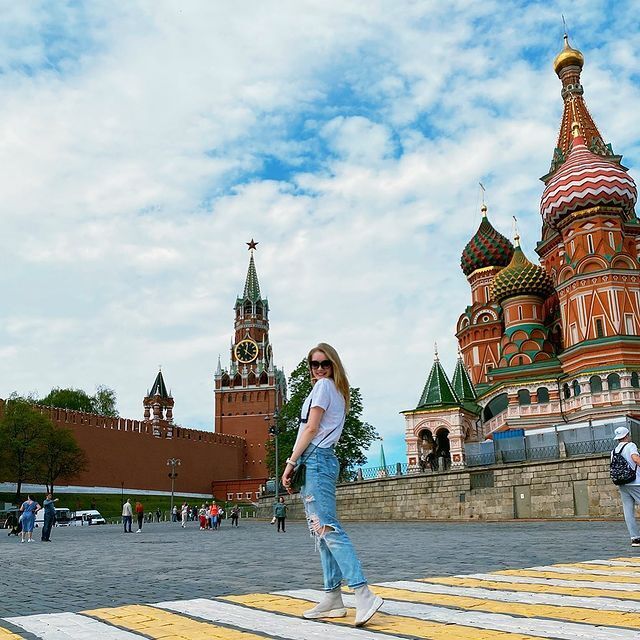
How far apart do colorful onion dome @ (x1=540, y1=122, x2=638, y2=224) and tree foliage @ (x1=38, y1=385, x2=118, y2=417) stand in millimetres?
49948

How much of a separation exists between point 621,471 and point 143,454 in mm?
59793

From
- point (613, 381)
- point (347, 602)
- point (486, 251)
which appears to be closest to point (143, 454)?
point (486, 251)

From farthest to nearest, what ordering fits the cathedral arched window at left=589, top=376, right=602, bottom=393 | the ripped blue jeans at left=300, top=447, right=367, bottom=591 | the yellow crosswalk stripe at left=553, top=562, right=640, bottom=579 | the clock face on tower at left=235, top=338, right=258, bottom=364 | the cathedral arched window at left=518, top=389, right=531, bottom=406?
1. the clock face on tower at left=235, top=338, right=258, bottom=364
2. the cathedral arched window at left=518, top=389, right=531, bottom=406
3. the cathedral arched window at left=589, top=376, right=602, bottom=393
4. the yellow crosswalk stripe at left=553, top=562, right=640, bottom=579
5. the ripped blue jeans at left=300, top=447, right=367, bottom=591

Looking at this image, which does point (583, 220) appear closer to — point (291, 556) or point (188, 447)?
point (291, 556)

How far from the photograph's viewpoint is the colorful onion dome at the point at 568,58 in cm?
4534

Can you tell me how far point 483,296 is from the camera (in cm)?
4925

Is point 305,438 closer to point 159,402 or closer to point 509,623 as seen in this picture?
point 509,623

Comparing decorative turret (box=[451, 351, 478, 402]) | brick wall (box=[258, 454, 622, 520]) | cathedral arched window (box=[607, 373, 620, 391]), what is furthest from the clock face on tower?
cathedral arched window (box=[607, 373, 620, 391])

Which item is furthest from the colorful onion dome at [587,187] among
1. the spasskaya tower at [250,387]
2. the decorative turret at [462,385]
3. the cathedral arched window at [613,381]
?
the spasskaya tower at [250,387]

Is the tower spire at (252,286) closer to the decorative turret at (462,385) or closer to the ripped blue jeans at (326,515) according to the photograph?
the decorative turret at (462,385)

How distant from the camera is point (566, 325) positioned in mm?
37094

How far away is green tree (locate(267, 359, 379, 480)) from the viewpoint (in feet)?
149

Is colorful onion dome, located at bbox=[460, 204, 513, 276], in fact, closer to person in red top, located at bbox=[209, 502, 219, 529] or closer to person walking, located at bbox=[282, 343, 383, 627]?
person in red top, located at bbox=[209, 502, 219, 529]

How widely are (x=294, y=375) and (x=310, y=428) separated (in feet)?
147
